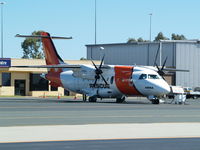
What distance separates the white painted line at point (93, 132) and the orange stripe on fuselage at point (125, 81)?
22822 millimetres

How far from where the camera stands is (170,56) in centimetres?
7900

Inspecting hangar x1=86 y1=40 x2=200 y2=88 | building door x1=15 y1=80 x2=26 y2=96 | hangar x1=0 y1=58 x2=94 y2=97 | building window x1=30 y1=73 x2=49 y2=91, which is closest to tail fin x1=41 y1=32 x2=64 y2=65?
hangar x1=0 y1=58 x2=94 y2=97

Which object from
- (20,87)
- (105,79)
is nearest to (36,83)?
(20,87)

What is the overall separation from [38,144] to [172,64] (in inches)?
2554

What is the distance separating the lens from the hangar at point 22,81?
6500cm

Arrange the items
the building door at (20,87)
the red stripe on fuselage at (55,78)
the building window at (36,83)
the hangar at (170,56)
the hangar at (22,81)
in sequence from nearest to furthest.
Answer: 1. the red stripe on fuselage at (55,78)
2. the hangar at (22,81)
3. the building door at (20,87)
4. the building window at (36,83)
5. the hangar at (170,56)

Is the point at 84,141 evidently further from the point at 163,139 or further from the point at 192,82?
the point at 192,82

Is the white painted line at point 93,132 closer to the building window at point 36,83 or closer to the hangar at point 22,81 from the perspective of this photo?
the hangar at point 22,81

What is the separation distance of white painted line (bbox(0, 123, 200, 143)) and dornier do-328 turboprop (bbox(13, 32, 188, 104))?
21677 millimetres

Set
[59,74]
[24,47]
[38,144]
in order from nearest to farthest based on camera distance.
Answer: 1. [38,144]
2. [59,74]
3. [24,47]

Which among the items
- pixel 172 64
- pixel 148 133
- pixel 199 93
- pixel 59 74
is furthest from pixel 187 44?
pixel 148 133

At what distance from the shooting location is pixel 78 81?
48.6 metres

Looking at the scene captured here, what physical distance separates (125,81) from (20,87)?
26.6 metres

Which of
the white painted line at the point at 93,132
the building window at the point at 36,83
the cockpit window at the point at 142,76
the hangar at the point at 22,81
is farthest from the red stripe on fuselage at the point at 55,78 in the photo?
the white painted line at the point at 93,132
